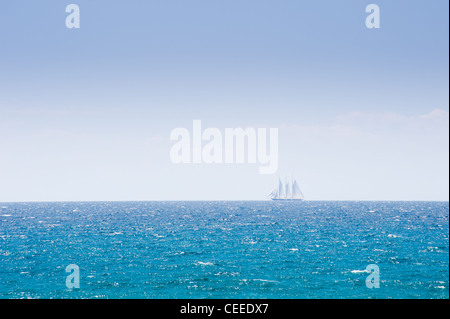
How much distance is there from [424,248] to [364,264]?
70.2ft

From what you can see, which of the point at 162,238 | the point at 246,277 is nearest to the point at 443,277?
the point at 246,277

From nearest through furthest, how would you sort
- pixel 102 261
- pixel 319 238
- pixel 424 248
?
1. pixel 102 261
2. pixel 424 248
3. pixel 319 238

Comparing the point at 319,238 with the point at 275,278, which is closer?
the point at 275,278

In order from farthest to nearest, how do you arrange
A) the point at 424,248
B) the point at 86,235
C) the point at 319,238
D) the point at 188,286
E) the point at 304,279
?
the point at 86,235 → the point at 319,238 → the point at 424,248 → the point at 304,279 → the point at 188,286

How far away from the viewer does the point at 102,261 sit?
184ft

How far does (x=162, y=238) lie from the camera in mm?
82938

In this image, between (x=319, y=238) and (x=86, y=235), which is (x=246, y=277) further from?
(x=86, y=235)
